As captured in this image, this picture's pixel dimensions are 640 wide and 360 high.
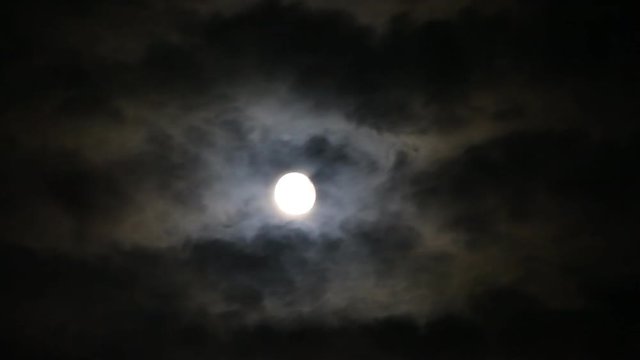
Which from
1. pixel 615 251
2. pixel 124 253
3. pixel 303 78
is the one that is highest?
pixel 303 78

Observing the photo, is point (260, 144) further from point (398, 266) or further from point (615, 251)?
point (615, 251)

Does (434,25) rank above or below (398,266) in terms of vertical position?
above

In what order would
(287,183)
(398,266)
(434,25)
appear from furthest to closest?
(398,266)
(287,183)
(434,25)

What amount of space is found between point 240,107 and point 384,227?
22.7 inches

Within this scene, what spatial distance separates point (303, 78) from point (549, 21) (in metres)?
0.68

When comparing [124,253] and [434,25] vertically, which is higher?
[434,25]

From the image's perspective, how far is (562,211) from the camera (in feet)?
9.14

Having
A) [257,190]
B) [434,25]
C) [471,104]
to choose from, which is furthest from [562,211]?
[257,190]

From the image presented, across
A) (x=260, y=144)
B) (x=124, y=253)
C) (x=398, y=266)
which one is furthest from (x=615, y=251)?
(x=124, y=253)

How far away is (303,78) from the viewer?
99.0 inches

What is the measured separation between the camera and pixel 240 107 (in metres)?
2.57

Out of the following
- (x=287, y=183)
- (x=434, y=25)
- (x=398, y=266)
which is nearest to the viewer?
(x=434, y=25)

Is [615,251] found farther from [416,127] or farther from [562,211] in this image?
[416,127]

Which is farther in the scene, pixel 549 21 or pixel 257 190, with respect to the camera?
pixel 257 190
